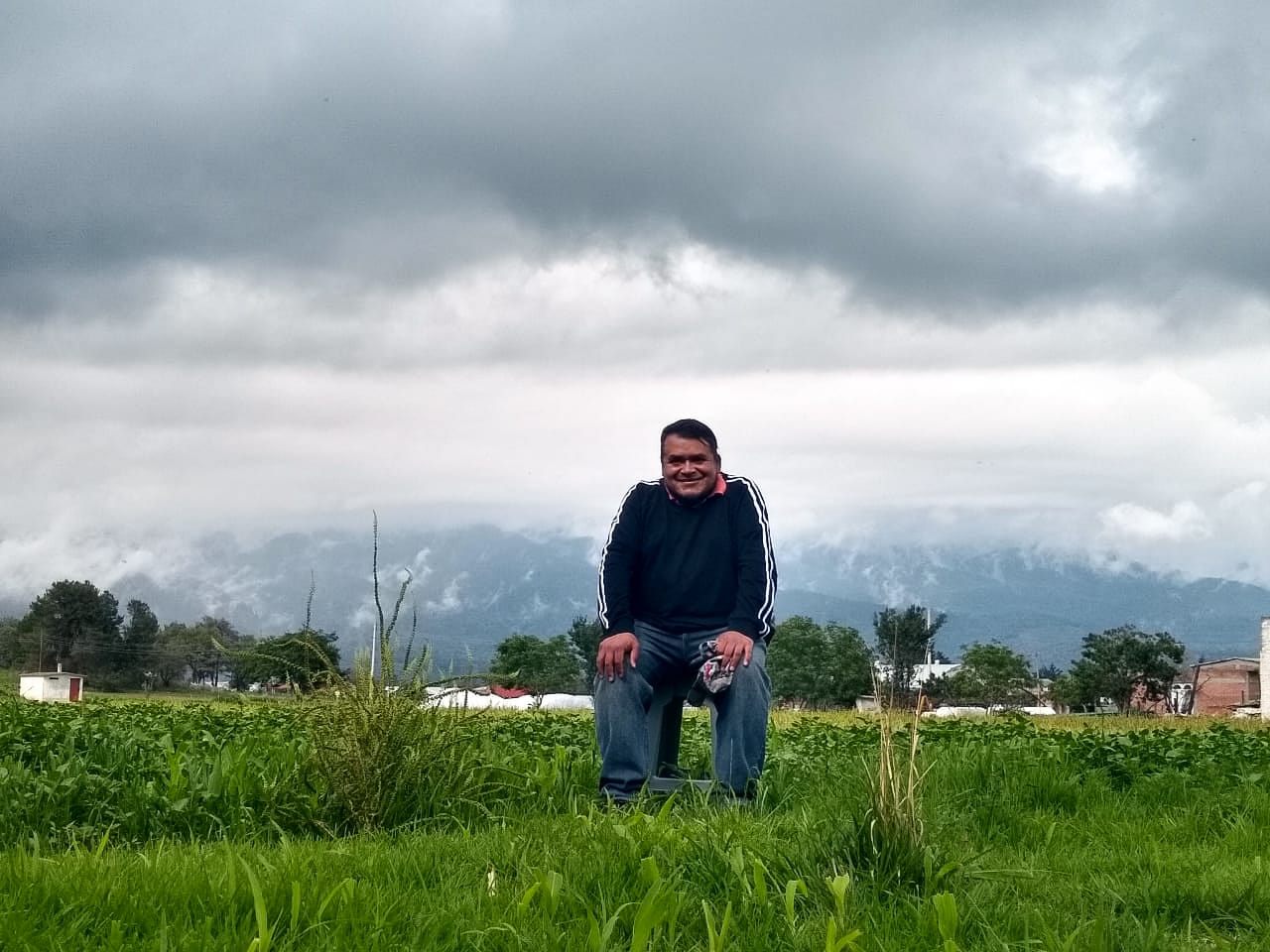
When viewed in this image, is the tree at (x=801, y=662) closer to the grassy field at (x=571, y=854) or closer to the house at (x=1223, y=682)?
the house at (x=1223, y=682)

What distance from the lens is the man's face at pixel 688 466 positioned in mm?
6758

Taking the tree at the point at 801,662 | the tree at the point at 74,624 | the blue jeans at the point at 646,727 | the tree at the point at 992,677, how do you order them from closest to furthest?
the blue jeans at the point at 646,727 < the tree at the point at 992,677 < the tree at the point at 801,662 < the tree at the point at 74,624

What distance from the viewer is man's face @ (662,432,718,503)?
266 inches

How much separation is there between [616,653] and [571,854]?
2.33 meters

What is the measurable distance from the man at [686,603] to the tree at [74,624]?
12160 cm

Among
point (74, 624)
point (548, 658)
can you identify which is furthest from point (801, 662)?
point (74, 624)

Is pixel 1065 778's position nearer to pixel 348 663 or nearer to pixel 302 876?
pixel 348 663

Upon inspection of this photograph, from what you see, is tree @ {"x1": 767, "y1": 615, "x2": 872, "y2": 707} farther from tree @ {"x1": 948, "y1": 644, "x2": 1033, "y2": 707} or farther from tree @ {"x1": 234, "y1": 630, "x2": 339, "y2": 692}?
tree @ {"x1": 234, "y1": 630, "x2": 339, "y2": 692}

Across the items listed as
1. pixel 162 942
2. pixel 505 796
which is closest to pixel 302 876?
pixel 162 942

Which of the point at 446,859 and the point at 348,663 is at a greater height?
the point at 348,663

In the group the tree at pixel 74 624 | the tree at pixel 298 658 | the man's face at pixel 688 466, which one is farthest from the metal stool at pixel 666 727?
the tree at pixel 74 624

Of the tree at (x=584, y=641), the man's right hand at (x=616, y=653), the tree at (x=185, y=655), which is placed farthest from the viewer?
the tree at (x=185, y=655)

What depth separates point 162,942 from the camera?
9.99ft

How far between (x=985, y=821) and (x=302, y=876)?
10.7ft
